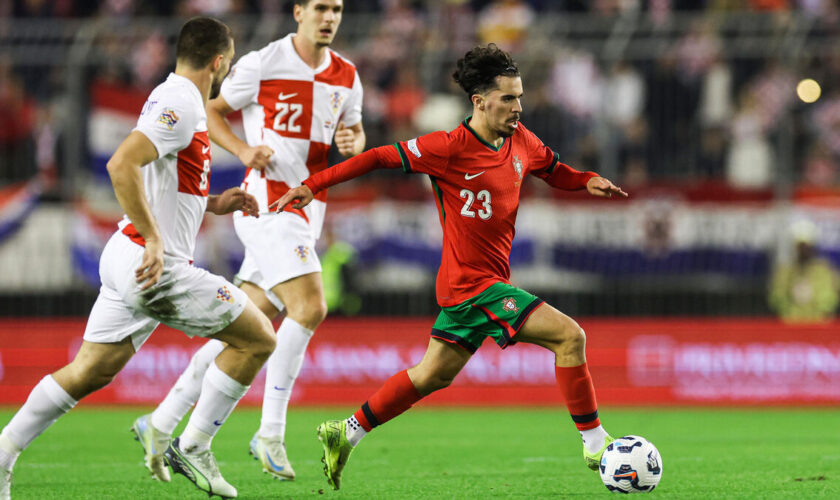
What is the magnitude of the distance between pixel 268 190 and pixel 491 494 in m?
2.49

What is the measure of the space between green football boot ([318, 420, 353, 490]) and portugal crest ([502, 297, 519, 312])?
1167mm

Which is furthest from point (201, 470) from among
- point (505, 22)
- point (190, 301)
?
point (505, 22)

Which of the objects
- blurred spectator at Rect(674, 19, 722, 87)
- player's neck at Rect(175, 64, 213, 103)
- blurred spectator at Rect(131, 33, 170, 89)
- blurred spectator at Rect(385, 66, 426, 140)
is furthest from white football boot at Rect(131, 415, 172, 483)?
blurred spectator at Rect(674, 19, 722, 87)

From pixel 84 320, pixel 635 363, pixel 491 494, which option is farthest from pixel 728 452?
pixel 84 320

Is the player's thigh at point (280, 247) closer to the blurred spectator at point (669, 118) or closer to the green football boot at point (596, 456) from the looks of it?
the green football boot at point (596, 456)

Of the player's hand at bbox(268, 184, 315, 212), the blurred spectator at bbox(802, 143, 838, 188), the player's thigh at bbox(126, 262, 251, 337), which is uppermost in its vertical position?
the player's hand at bbox(268, 184, 315, 212)

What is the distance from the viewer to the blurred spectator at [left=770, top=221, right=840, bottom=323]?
1311 cm

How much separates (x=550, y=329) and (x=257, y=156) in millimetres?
2188

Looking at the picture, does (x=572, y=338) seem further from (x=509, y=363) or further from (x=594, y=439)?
(x=509, y=363)

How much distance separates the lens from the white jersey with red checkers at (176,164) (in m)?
5.67

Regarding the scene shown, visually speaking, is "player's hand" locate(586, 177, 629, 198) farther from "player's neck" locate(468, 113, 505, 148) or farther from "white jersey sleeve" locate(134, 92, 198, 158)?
"white jersey sleeve" locate(134, 92, 198, 158)

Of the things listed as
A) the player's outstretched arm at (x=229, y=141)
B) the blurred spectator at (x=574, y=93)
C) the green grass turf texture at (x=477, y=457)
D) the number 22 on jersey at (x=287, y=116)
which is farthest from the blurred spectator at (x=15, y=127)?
the number 22 on jersey at (x=287, y=116)

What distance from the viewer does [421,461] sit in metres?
8.37

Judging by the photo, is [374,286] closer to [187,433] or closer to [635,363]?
[635,363]
